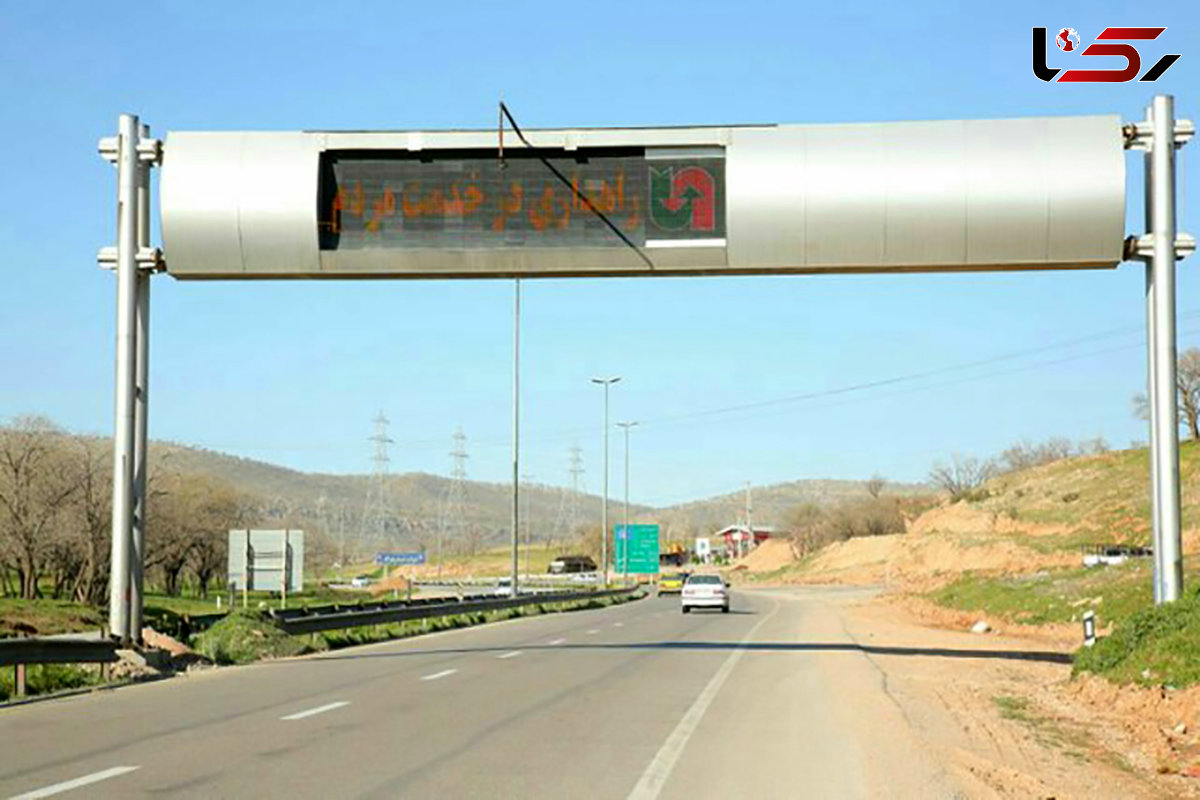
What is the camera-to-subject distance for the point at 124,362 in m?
21.8

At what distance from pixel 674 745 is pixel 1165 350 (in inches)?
423

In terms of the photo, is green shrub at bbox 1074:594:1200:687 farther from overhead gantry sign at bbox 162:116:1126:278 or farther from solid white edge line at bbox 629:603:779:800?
overhead gantry sign at bbox 162:116:1126:278

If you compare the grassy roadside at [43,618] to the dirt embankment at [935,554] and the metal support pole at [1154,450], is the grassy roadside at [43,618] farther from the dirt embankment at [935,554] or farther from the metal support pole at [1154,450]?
the dirt embankment at [935,554]

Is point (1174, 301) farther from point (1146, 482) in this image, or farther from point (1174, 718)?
point (1146, 482)

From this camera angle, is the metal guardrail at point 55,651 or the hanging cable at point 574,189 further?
the hanging cable at point 574,189

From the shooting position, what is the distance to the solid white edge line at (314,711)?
14.8m

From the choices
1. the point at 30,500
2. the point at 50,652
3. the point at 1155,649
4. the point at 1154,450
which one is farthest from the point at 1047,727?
the point at 30,500

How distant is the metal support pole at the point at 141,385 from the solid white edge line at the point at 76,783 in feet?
36.6

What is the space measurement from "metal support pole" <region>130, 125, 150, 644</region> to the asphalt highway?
2.31m

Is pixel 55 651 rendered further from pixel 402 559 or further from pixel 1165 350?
pixel 402 559

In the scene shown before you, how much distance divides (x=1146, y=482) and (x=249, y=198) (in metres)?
76.1

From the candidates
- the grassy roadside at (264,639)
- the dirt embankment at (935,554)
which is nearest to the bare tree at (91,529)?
the grassy roadside at (264,639)

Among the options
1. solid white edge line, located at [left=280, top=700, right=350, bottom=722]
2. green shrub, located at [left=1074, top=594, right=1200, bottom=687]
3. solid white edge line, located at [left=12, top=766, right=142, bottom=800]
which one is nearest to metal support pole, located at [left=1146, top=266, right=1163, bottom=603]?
green shrub, located at [left=1074, top=594, right=1200, bottom=687]

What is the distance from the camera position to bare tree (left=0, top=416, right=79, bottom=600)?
66562mm
